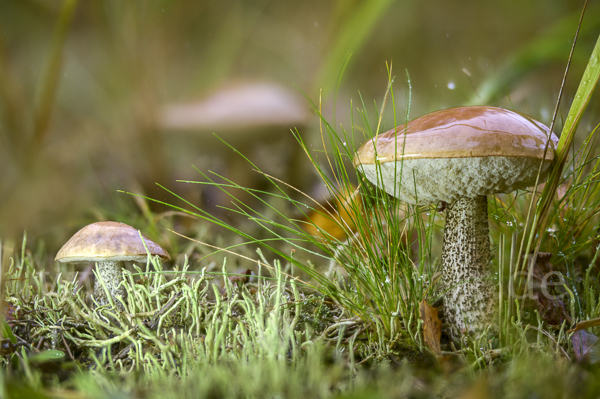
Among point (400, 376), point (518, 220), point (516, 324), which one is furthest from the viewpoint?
point (518, 220)

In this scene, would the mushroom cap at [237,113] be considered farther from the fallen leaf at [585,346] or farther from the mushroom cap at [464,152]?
the fallen leaf at [585,346]

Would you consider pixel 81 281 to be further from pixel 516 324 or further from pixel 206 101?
pixel 516 324

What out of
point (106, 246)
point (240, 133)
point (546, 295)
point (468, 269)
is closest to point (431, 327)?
point (468, 269)

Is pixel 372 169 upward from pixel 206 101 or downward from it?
downward

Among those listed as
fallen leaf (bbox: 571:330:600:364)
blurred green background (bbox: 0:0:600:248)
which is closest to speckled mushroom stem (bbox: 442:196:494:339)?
fallen leaf (bbox: 571:330:600:364)

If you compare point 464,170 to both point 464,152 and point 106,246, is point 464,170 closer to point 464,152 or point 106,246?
point 464,152

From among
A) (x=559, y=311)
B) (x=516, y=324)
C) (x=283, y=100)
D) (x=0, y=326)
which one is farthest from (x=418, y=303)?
(x=283, y=100)

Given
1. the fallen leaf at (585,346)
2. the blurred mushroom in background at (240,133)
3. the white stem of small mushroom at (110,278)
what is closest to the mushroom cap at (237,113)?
the blurred mushroom in background at (240,133)
